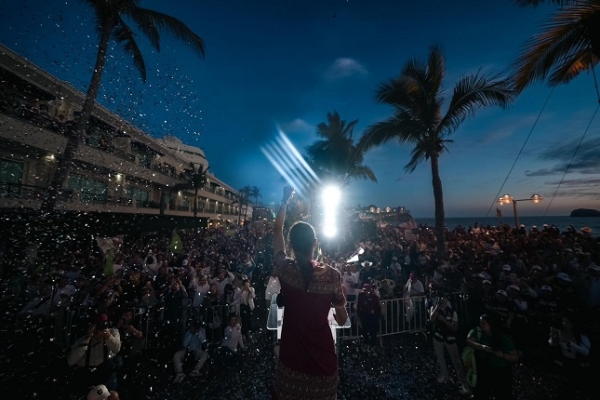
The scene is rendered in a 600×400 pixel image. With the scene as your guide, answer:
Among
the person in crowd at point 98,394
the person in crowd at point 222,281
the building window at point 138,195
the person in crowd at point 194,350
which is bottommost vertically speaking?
the person in crowd at point 194,350

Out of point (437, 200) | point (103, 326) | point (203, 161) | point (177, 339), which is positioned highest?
point (203, 161)

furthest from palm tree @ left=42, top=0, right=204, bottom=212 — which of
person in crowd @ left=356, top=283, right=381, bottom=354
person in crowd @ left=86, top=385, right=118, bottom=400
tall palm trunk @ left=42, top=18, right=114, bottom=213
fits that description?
person in crowd @ left=356, top=283, right=381, bottom=354

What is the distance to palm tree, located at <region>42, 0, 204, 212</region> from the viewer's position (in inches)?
442

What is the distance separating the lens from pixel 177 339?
24.2ft

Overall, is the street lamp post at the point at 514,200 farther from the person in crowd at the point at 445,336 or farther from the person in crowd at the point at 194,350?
the person in crowd at the point at 194,350

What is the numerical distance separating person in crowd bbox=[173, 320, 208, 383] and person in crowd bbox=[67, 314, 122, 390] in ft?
4.67

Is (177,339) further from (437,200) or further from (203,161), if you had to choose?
(203,161)

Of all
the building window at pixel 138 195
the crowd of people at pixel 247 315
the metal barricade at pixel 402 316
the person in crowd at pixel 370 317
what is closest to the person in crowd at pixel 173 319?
the crowd of people at pixel 247 315

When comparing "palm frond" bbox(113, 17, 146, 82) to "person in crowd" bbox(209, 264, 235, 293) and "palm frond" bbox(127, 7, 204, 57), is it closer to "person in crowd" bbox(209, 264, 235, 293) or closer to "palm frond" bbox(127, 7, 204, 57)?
"palm frond" bbox(127, 7, 204, 57)

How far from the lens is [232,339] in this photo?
6.71m

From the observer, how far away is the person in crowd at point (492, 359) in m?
4.09

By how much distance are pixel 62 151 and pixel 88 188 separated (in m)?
4.76

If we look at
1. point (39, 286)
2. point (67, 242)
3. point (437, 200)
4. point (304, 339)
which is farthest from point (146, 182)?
point (304, 339)

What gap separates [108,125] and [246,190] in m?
72.5
